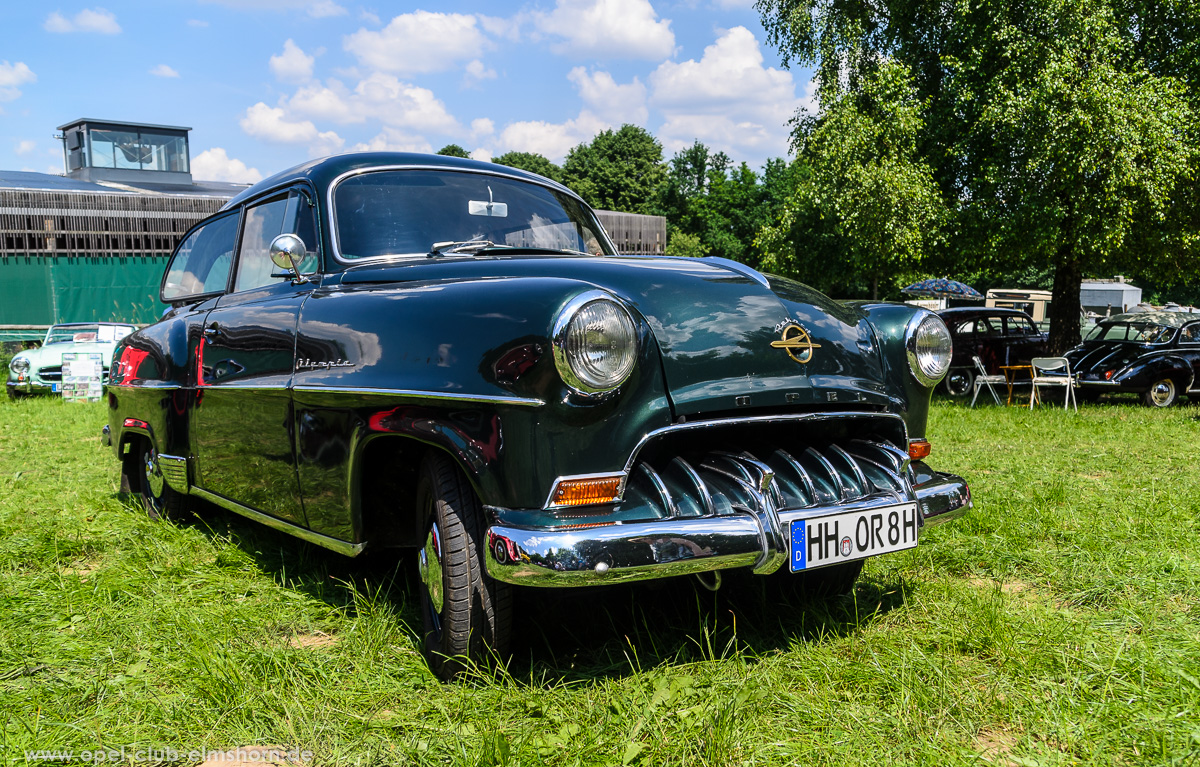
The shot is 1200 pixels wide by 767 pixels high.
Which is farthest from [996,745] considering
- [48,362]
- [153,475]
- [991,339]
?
[48,362]

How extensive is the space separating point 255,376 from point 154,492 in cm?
195

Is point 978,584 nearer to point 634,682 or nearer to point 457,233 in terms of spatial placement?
point 634,682

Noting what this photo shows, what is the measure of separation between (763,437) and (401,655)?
4.52 feet

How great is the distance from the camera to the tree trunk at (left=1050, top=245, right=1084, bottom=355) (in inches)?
559

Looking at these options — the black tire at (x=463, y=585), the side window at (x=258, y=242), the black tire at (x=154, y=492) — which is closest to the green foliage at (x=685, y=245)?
the black tire at (x=154, y=492)

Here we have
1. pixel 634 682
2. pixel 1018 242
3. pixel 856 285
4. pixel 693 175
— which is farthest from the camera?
pixel 693 175

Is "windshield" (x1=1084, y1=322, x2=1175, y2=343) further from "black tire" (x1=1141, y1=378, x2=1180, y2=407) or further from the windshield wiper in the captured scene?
the windshield wiper

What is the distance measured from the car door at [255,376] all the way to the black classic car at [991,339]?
533 inches

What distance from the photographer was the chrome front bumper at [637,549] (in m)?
2.19

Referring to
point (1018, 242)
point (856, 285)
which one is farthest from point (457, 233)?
point (856, 285)

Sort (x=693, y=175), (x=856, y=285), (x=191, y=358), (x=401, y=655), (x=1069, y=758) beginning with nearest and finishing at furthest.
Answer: (x=1069, y=758), (x=401, y=655), (x=191, y=358), (x=856, y=285), (x=693, y=175)

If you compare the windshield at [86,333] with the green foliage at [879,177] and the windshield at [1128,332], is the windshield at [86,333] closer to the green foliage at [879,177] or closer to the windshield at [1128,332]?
the green foliage at [879,177]

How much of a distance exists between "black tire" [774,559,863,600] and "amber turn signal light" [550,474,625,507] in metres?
1.28

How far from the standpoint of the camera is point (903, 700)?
2.39 m
